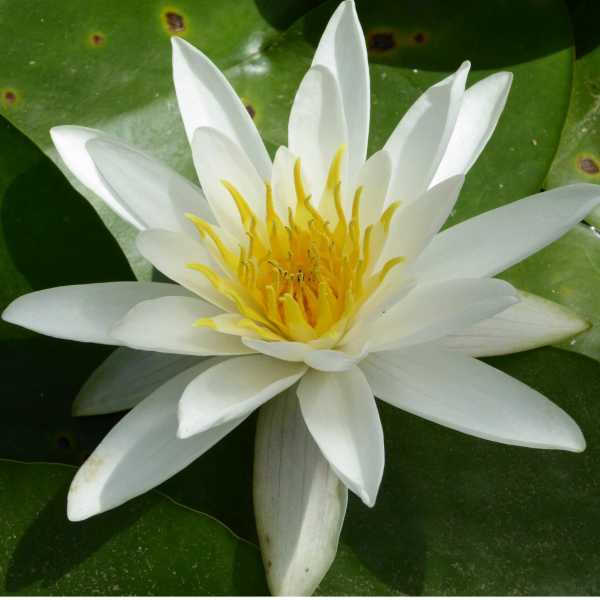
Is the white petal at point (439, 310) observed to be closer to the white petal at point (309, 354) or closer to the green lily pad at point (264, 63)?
the white petal at point (309, 354)

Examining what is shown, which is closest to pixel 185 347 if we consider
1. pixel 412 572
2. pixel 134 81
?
pixel 412 572

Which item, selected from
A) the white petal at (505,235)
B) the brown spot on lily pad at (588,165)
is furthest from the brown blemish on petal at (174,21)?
the brown spot on lily pad at (588,165)

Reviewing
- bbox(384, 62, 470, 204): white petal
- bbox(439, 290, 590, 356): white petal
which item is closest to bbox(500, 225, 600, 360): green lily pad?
bbox(439, 290, 590, 356): white petal

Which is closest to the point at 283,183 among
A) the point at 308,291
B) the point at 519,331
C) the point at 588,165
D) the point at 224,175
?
the point at 224,175

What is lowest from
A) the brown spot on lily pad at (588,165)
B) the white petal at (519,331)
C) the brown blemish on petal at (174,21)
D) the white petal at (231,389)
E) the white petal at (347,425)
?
the white petal at (519,331)

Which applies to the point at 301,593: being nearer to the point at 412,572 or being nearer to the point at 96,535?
the point at 412,572

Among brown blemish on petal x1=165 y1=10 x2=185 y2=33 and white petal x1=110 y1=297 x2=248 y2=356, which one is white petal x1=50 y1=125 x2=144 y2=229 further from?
brown blemish on petal x1=165 y1=10 x2=185 y2=33

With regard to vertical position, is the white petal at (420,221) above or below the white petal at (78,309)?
above
